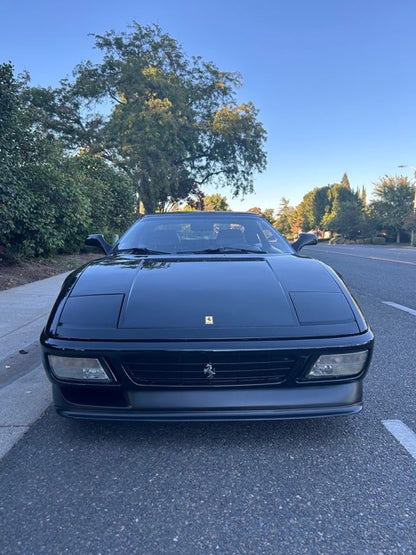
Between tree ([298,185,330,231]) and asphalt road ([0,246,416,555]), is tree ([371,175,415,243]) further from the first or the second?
asphalt road ([0,246,416,555])

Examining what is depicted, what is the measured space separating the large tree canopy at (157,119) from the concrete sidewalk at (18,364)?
17.1 m

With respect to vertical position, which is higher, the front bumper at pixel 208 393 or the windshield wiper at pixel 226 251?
the windshield wiper at pixel 226 251

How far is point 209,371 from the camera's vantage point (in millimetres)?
2125

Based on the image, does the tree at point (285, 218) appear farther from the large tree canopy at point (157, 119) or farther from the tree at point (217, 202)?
the large tree canopy at point (157, 119)

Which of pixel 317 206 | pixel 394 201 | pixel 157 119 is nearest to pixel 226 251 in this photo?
pixel 157 119

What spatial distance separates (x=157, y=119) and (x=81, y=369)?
2196cm

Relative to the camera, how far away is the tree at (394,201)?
5884 cm

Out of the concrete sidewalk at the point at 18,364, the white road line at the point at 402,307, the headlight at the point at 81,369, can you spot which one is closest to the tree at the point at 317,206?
the white road line at the point at 402,307

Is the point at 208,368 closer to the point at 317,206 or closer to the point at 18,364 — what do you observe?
the point at 18,364

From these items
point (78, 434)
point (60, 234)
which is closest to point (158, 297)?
point (78, 434)

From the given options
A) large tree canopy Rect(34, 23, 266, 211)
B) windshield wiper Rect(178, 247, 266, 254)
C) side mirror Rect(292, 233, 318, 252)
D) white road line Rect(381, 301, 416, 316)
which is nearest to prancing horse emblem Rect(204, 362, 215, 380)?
windshield wiper Rect(178, 247, 266, 254)

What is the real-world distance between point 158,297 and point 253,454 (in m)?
0.94

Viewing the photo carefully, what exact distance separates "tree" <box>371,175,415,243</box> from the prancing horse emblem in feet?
202

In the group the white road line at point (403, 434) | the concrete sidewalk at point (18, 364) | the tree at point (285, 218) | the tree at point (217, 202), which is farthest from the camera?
the tree at point (285, 218)
